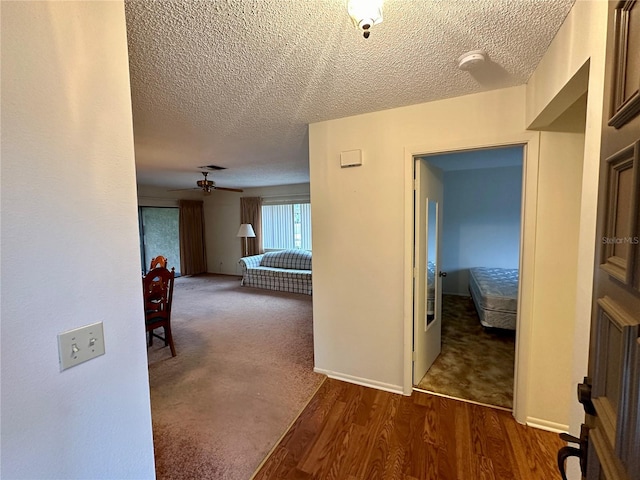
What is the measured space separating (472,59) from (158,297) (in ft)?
10.9

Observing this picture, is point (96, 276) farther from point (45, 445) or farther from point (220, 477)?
point (220, 477)

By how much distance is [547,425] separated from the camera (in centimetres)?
198

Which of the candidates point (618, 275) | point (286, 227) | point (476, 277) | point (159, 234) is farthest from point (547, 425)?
point (159, 234)

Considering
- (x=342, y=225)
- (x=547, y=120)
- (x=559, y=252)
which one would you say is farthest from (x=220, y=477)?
(x=547, y=120)

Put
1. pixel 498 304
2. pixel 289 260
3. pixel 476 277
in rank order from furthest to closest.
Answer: pixel 289 260 → pixel 476 277 → pixel 498 304

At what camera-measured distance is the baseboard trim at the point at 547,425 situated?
6.40 feet

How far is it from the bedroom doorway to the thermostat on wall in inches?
17.8

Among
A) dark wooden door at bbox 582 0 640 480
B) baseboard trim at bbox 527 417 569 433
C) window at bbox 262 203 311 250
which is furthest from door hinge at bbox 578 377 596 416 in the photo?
window at bbox 262 203 311 250

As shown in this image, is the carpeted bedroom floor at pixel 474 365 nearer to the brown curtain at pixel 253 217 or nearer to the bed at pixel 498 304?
the bed at pixel 498 304

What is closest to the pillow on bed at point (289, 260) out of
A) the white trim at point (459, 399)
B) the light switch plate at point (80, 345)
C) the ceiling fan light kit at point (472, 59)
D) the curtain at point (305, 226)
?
the curtain at point (305, 226)

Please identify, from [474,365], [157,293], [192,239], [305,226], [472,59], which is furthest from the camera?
[192,239]

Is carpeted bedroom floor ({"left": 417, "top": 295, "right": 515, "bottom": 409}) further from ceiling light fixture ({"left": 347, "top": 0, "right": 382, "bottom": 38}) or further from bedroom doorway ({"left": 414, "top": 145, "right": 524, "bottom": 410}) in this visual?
ceiling light fixture ({"left": 347, "top": 0, "right": 382, "bottom": 38})

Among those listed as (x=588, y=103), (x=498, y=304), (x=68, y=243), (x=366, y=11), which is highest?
(x=366, y=11)

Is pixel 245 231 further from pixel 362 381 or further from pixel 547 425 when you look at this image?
pixel 547 425
